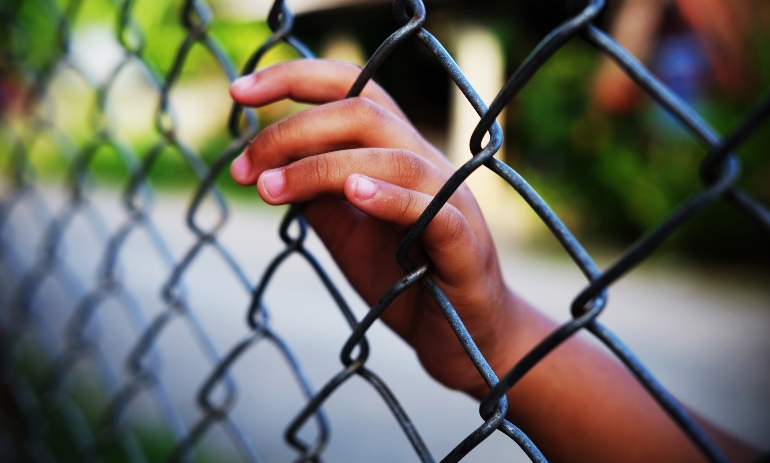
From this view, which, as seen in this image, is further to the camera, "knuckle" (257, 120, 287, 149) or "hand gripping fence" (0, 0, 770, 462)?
"knuckle" (257, 120, 287, 149)

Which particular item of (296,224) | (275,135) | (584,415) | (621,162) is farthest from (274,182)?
(621,162)

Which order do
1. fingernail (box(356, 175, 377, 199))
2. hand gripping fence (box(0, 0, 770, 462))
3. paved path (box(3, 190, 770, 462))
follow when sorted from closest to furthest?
hand gripping fence (box(0, 0, 770, 462)) → fingernail (box(356, 175, 377, 199)) → paved path (box(3, 190, 770, 462))

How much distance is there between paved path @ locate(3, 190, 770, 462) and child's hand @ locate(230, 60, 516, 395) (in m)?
1.42

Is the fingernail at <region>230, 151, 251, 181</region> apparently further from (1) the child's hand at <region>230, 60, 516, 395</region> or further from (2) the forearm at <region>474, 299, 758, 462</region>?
(2) the forearm at <region>474, 299, 758, 462</region>

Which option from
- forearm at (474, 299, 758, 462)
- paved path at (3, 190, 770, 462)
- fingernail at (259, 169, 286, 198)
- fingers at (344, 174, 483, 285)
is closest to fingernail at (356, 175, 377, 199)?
fingers at (344, 174, 483, 285)

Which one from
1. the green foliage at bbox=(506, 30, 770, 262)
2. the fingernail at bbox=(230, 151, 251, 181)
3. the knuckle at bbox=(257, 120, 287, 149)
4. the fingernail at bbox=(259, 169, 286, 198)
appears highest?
the green foliage at bbox=(506, 30, 770, 262)

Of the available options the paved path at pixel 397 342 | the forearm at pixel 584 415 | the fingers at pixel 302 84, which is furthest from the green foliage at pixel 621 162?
the fingers at pixel 302 84

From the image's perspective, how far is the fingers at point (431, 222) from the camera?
2.06ft

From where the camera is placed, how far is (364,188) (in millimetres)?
622

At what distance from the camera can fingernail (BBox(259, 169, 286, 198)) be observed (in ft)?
2.21

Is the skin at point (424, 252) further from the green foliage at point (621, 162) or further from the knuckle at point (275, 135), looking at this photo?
the green foliage at point (621, 162)

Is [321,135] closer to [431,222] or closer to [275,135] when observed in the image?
[275,135]

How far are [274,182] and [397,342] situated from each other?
337 centimetres

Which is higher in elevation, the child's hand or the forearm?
the child's hand
